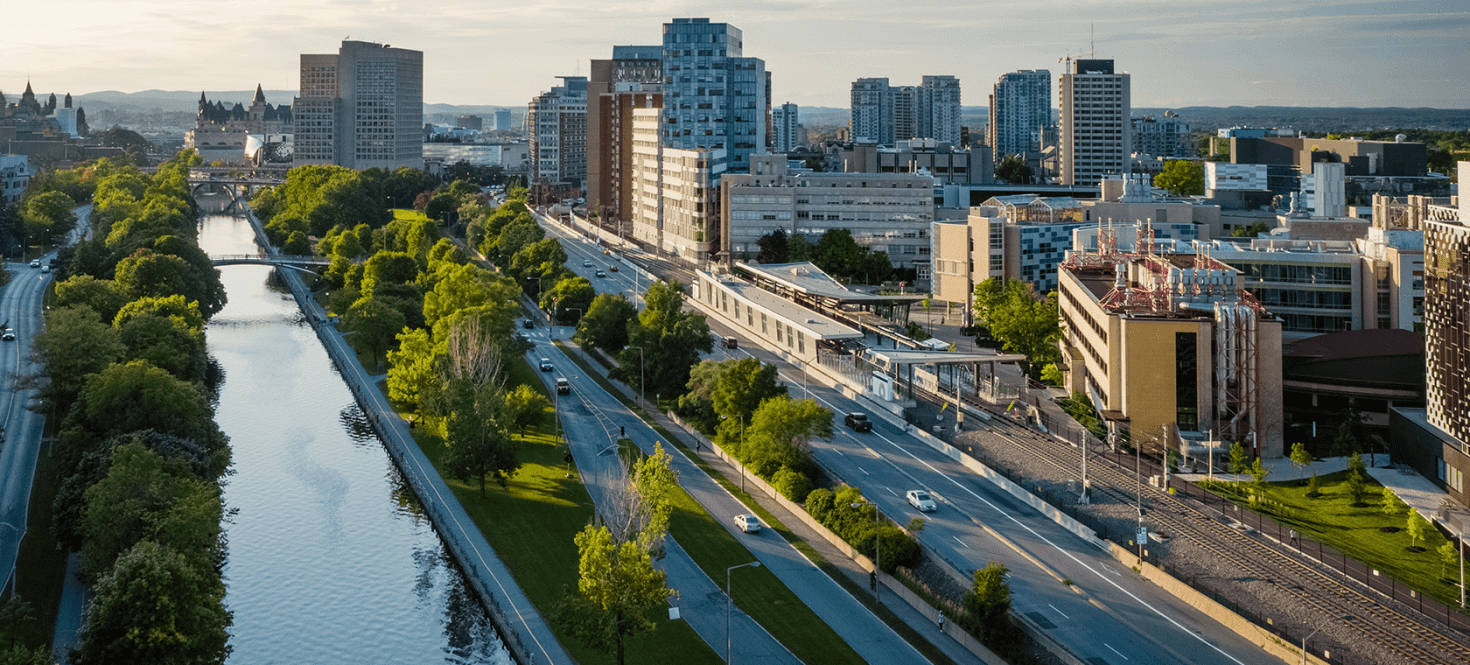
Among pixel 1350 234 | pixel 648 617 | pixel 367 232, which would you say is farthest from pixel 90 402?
pixel 367 232

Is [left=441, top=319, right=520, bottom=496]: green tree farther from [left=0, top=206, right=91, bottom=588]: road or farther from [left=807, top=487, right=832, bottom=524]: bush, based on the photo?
[left=0, top=206, right=91, bottom=588]: road

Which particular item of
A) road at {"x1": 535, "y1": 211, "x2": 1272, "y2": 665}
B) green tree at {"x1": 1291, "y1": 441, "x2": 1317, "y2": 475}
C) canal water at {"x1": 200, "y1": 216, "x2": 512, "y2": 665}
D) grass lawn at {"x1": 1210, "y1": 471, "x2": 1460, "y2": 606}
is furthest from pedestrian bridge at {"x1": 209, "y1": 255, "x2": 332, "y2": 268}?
grass lawn at {"x1": 1210, "y1": 471, "x2": 1460, "y2": 606}

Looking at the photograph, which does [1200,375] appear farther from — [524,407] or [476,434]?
[476,434]

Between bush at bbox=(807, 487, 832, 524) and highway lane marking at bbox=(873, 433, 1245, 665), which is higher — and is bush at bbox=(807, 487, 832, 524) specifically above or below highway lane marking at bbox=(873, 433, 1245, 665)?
above

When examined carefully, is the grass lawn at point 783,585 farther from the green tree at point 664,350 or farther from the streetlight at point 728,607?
the green tree at point 664,350

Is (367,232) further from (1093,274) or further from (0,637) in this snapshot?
(0,637)

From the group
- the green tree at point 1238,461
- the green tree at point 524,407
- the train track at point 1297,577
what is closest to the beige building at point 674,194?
the green tree at point 524,407

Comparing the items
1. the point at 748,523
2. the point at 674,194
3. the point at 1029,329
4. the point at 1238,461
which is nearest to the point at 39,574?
the point at 748,523
